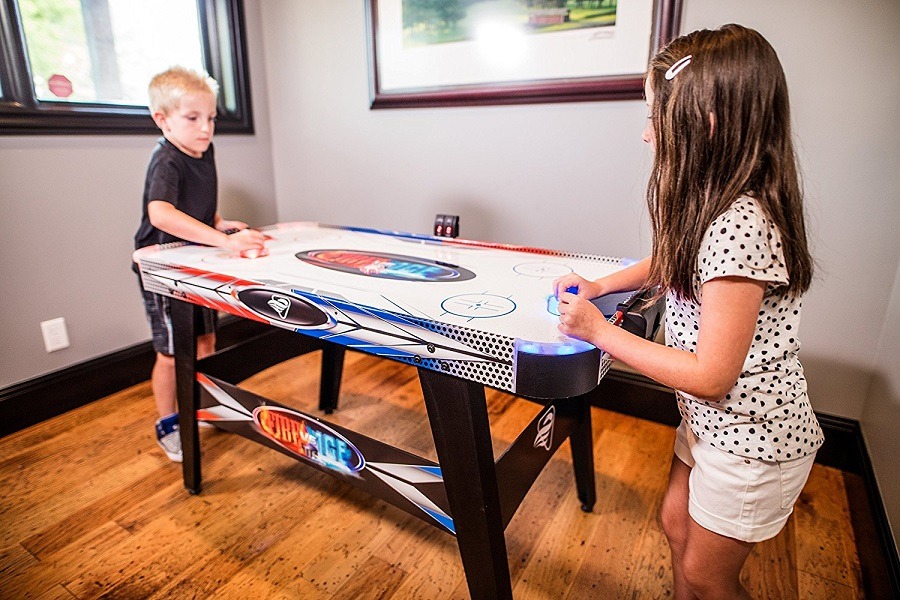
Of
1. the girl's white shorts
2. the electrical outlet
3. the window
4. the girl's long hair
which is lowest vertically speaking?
the electrical outlet

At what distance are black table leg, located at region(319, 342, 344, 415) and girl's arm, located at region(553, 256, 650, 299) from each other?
109cm

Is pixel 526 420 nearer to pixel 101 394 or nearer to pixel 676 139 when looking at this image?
pixel 676 139

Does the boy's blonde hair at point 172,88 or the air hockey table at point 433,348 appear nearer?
the air hockey table at point 433,348

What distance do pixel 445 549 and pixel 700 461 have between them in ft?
2.47

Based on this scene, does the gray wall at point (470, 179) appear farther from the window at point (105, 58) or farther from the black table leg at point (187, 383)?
the black table leg at point (187, 383)

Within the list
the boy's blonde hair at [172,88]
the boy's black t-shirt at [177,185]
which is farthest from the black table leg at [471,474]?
A: the boy's blonde hair at [172,88]

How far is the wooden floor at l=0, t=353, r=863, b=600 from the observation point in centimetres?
126

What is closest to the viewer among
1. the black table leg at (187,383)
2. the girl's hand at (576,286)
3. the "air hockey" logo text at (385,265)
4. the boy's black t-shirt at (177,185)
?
the girl's hand at (576,286)

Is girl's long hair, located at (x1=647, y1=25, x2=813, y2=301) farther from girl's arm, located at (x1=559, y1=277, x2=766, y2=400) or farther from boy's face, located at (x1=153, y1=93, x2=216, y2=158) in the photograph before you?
boy's face, located at (x1=153, y1=93, x2=216, y2=158)

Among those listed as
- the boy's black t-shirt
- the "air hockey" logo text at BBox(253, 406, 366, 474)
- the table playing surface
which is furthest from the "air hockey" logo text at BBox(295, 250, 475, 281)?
the boy's black t-shirt

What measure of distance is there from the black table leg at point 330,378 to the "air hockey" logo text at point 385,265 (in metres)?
0.57

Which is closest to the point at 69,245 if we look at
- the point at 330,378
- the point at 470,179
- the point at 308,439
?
the point at 330,378

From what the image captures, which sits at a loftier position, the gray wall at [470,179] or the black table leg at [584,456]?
the gray wall at [470,179]

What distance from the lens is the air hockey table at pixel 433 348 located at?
2.83ft
